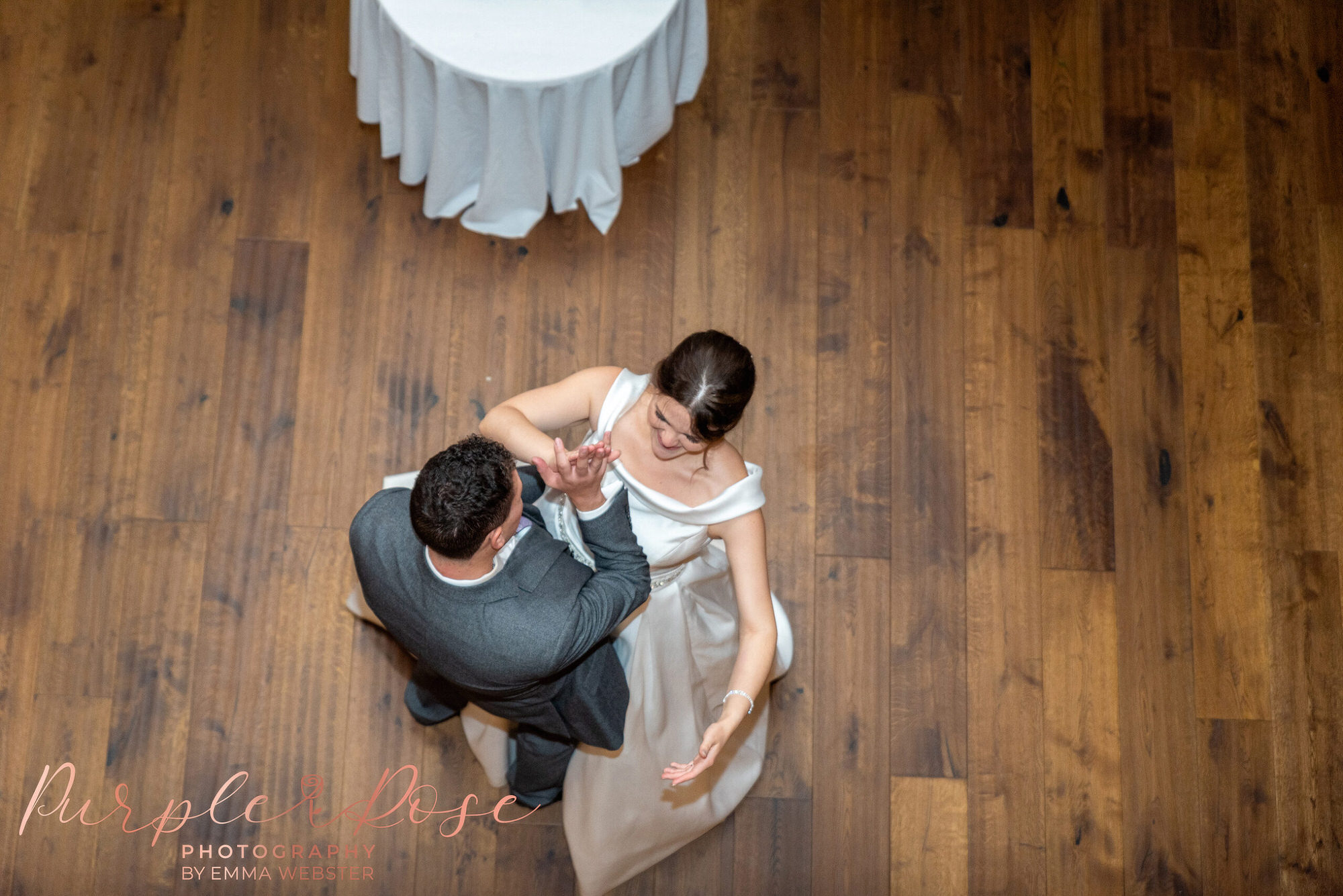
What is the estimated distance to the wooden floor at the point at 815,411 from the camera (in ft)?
9.06

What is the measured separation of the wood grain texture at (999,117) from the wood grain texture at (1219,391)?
0.51 meters

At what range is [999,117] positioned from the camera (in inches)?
127

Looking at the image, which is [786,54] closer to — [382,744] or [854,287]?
[854,287]

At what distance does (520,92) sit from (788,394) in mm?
1147

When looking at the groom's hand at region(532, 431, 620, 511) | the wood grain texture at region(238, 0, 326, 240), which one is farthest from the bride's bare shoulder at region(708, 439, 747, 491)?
the wood grain texture at region(238, 0, 326, 240)

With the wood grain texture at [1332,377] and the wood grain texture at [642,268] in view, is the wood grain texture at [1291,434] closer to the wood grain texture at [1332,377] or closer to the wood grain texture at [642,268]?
the wood grain texture at [1332,377]

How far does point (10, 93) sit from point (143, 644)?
180 centimetres

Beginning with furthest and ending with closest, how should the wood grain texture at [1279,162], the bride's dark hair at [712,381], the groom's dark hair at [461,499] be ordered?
the wood grain texture at [1279,162] → the bride's dark hair at [712,381] → the groom's dark hair at [461,499]

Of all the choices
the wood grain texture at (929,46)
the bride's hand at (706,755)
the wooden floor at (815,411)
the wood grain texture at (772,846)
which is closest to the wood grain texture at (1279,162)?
the wooden floor at (815,411)

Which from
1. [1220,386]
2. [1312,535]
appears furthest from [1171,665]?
[1220,386]

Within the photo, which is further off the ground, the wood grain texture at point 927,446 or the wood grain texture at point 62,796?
the wood grain texture at point 927,446

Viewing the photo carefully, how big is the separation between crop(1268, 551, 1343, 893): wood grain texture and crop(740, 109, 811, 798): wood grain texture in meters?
1.39

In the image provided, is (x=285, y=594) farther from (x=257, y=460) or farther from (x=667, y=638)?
(x=667, y=638)

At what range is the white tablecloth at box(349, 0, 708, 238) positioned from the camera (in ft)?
8.34
